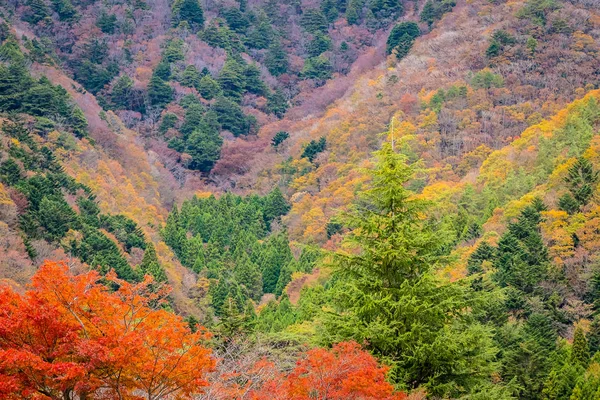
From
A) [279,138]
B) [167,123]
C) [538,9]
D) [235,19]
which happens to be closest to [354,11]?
[235,19]

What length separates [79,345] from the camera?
1395 cm

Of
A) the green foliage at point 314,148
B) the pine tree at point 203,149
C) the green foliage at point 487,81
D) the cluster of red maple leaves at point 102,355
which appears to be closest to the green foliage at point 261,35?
the pine tree at point 203,149

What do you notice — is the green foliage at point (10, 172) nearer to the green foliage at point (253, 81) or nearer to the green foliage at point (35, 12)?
the green foliage at point (253, 81)

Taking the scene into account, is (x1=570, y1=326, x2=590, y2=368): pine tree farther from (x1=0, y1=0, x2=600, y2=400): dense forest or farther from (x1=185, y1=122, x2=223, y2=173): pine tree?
(x1=185, y1=122, x2=223, y2=173): pine tree

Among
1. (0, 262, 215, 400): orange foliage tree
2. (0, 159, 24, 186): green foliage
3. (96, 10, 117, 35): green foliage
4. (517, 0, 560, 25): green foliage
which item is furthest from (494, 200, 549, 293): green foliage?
(96, 10, 117, 35): green foliage

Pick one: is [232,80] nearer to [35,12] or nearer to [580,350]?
[35,12]

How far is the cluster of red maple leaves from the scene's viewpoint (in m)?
13.9

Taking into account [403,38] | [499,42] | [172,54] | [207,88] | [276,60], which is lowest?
[207,88]

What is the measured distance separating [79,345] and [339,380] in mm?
5137

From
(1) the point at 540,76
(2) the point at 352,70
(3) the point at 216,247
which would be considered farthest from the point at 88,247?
(2) the point at 352,70

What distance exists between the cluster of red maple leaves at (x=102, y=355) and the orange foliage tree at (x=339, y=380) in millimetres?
20

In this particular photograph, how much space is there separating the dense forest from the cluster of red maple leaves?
55mm

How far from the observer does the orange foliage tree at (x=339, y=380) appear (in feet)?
48.2

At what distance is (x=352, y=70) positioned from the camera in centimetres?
12988
